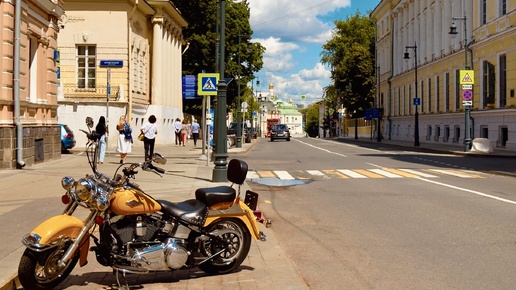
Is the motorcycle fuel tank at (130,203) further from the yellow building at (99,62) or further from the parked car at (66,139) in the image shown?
the yellow building at (99,62)

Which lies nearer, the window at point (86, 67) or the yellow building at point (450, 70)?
the yellow building at point (450, 70)

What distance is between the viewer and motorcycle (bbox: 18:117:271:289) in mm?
5203

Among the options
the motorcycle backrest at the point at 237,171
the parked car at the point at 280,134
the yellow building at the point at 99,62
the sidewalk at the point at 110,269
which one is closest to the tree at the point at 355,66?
the parked car at the point at 280,134

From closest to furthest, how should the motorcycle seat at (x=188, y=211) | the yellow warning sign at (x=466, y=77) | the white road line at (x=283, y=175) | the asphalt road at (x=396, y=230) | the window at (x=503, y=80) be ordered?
1. the motorcycle seat at (x=188, y=211)
2. the asphalt road at (x=396, y=230)
3. the white road line at (x=283, y=175)
4. the yellow warning sign at (x=466, y=77)
5. the window at (x=503, y=80)

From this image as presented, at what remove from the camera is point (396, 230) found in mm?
8859

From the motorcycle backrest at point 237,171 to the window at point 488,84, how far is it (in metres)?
32.2

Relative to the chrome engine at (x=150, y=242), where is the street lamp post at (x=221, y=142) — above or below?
above

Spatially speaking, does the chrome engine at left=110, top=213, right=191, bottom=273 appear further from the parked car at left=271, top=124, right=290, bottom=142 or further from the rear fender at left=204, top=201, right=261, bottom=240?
the parked car at left=271, top=124, right=290, bottom=142

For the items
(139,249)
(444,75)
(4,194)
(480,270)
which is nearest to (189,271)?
(139,249)

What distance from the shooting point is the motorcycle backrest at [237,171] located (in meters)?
6.45

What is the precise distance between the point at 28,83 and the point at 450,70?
3318cm

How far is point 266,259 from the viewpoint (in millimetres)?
6848

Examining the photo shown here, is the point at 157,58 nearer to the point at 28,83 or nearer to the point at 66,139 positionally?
the point at 66,139

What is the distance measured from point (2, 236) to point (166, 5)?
120ft
